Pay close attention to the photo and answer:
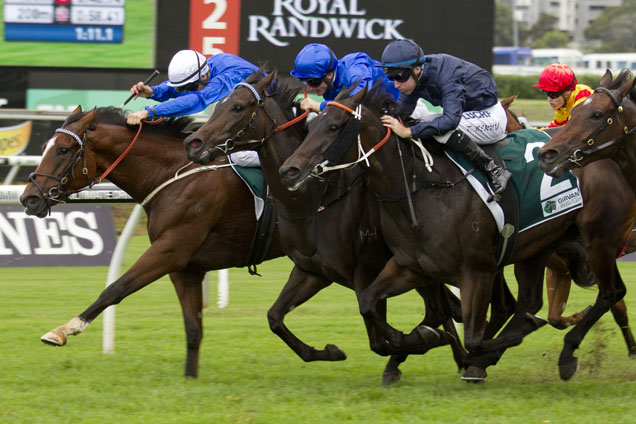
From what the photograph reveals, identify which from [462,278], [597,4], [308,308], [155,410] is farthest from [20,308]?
[597,4]

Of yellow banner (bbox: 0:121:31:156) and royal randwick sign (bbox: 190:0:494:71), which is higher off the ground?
royal randwick sign (bbox: 190:0:494:71)

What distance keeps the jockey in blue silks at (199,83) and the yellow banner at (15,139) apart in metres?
5.77

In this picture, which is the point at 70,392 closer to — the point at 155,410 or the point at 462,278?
the point at 155,410

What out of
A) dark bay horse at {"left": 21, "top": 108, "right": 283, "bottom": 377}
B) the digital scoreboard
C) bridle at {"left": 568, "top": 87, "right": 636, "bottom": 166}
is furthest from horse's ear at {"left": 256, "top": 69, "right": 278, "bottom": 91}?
the digital scoreboard

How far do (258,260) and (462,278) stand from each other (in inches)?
51.6

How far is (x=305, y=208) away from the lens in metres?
5.23

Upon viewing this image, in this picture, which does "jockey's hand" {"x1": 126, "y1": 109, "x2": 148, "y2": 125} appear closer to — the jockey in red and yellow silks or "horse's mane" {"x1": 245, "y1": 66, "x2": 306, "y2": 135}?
"horse's mane" {"x1": 245, "y1": 66, "x2": 306, "y2": 135}

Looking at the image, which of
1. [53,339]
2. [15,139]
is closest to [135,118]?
[53,339]

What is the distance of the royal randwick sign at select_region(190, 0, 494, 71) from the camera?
11820 mm

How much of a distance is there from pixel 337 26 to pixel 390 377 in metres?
7.38

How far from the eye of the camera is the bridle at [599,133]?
4969 millimetres

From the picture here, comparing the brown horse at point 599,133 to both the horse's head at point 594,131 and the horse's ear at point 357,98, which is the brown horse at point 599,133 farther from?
the horse's ear at point 357,98

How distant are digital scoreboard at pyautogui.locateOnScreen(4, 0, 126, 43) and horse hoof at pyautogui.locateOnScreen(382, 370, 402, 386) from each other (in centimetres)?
829

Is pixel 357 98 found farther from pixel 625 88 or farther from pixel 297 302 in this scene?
pixel 625 88
